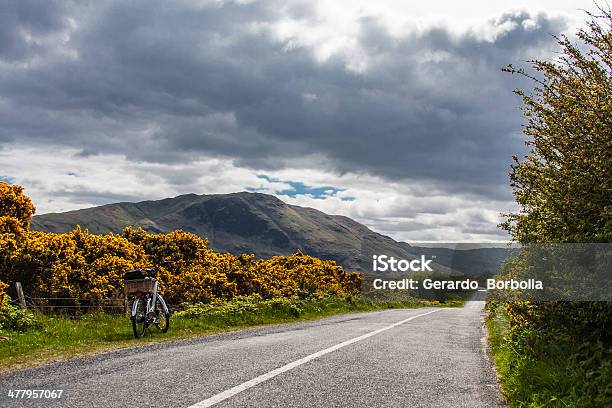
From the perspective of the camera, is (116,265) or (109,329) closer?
(109,329)

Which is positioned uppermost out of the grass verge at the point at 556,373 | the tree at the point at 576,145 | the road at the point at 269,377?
the tree at the point at 576,145

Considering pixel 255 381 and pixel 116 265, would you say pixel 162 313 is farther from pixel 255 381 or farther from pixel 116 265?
pixel 255 381

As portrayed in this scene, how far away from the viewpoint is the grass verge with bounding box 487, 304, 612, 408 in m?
6.21

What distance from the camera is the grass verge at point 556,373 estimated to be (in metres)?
6.21

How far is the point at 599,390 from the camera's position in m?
6.13

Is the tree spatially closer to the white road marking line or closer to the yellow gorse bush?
the white road marking line

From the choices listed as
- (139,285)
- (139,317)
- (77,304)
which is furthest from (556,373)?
(77,304)

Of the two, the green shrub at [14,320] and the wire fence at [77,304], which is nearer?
the green shrub at [14,320]

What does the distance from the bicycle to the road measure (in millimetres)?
1841

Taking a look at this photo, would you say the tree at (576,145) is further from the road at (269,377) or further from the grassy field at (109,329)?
the grassy field at (109,329)

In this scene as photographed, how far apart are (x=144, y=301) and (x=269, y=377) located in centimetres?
718

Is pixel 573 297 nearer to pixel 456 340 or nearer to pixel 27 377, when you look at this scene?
pixel 456 340

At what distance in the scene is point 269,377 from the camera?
7598 millimetres

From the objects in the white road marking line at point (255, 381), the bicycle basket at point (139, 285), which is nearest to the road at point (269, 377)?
the white road marking line at point (255, 381)
